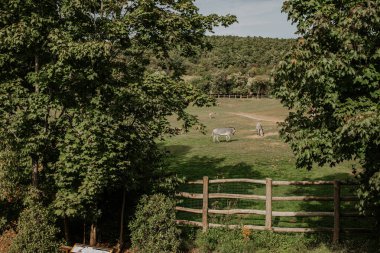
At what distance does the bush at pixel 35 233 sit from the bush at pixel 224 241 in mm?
5041

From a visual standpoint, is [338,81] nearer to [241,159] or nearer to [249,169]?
[249,169]

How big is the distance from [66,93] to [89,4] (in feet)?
10.6

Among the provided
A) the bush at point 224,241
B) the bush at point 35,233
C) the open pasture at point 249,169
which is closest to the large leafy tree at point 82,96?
the bush at point 35,233

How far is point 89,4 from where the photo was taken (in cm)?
1351

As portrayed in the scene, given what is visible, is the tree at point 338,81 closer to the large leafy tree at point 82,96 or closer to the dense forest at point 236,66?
the large leafy tree at point 82,96

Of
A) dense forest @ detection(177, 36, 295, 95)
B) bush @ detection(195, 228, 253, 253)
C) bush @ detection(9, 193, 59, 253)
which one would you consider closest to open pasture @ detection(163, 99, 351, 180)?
bush @ detection(195, 228, 253, 253)

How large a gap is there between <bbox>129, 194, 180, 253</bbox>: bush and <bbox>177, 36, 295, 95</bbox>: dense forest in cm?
4888

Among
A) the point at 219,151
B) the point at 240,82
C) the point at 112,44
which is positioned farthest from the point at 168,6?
the point at 240,82

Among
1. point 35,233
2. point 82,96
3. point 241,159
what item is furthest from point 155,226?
point 241,159

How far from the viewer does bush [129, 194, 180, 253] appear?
1255 centimetres

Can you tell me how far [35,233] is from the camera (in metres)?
12.4

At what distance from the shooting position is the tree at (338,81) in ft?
28.7

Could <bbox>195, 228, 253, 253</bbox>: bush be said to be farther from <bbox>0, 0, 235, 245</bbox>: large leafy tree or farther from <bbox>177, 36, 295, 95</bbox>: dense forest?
<bbox>177, 36, 295, 95</bbox>: dense forest

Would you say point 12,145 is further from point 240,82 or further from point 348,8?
point 240,82
